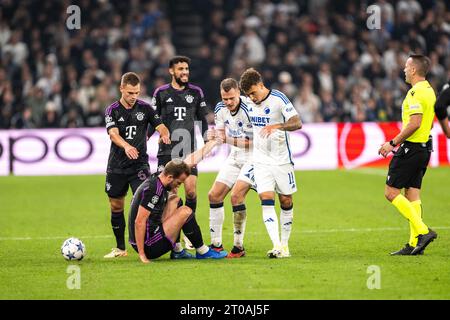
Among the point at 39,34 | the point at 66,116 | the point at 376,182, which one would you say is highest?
the point at 39,34

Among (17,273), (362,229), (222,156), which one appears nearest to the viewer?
(17,273)

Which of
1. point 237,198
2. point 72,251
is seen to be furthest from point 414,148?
point 72,251

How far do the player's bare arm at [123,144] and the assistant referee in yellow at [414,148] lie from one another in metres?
2.94

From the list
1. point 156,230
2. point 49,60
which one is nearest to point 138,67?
point 49,60

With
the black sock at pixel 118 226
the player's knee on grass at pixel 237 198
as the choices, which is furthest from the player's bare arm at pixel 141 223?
the player's knee on grass at pixel 237 198

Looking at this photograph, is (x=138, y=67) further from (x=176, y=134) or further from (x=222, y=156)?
(x=176, y=134)

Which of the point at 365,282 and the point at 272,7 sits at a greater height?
the point at 272,7

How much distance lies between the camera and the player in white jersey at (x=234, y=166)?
1069cm

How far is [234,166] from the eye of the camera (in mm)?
11086

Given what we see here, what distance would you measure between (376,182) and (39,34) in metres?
10.6

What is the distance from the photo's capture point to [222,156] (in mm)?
20844

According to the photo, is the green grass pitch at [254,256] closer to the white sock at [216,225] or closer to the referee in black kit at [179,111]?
the white sock at [216,225]

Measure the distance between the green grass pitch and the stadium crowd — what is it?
4950 mm

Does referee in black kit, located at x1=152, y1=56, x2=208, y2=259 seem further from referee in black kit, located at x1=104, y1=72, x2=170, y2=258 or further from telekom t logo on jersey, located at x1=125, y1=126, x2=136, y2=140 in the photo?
telekom t logo on jersey, located at x1=125, y1=126, x2=136, y2=140
